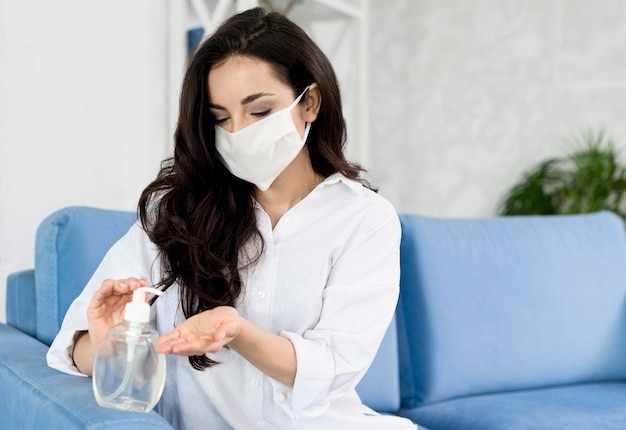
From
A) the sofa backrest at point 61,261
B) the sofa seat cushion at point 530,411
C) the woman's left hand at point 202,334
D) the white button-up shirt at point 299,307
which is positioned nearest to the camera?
the woman's left hand at point 202,334

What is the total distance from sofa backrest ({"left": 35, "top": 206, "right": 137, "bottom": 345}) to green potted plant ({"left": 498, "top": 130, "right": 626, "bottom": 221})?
2.71m

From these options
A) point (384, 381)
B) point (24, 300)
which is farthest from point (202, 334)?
point (384, 381)

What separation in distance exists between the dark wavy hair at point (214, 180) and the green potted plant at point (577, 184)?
2581 millimetres

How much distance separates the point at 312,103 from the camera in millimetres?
1456

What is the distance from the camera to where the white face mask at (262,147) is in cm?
137

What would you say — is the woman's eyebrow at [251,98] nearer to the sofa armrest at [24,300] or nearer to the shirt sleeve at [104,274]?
the shirt sleeve at [104,274]

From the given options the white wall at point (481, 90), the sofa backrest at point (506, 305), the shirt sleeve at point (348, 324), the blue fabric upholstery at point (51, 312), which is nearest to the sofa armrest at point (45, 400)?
the blue fabric upholstery at point (51, 312)

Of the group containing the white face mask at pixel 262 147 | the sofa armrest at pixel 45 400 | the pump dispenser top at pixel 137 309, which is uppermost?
the white face mask at pixel 262 147

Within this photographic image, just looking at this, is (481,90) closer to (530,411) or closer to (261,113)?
(530,411)

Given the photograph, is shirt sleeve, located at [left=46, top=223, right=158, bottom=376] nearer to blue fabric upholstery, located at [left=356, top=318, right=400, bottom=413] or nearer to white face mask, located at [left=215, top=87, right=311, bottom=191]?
white face mask, located at [left=215, top=87, right=311, bottom=191]

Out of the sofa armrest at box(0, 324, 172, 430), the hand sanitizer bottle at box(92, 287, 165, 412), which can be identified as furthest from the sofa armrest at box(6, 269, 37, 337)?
the hand sanitizer bottle at box(92, 287, 165, 412)

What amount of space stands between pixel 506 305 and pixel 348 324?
959 millimetres

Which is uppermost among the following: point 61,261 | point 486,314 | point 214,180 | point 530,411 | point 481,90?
point 481,90

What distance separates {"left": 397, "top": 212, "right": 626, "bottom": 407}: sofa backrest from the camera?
209 cm
